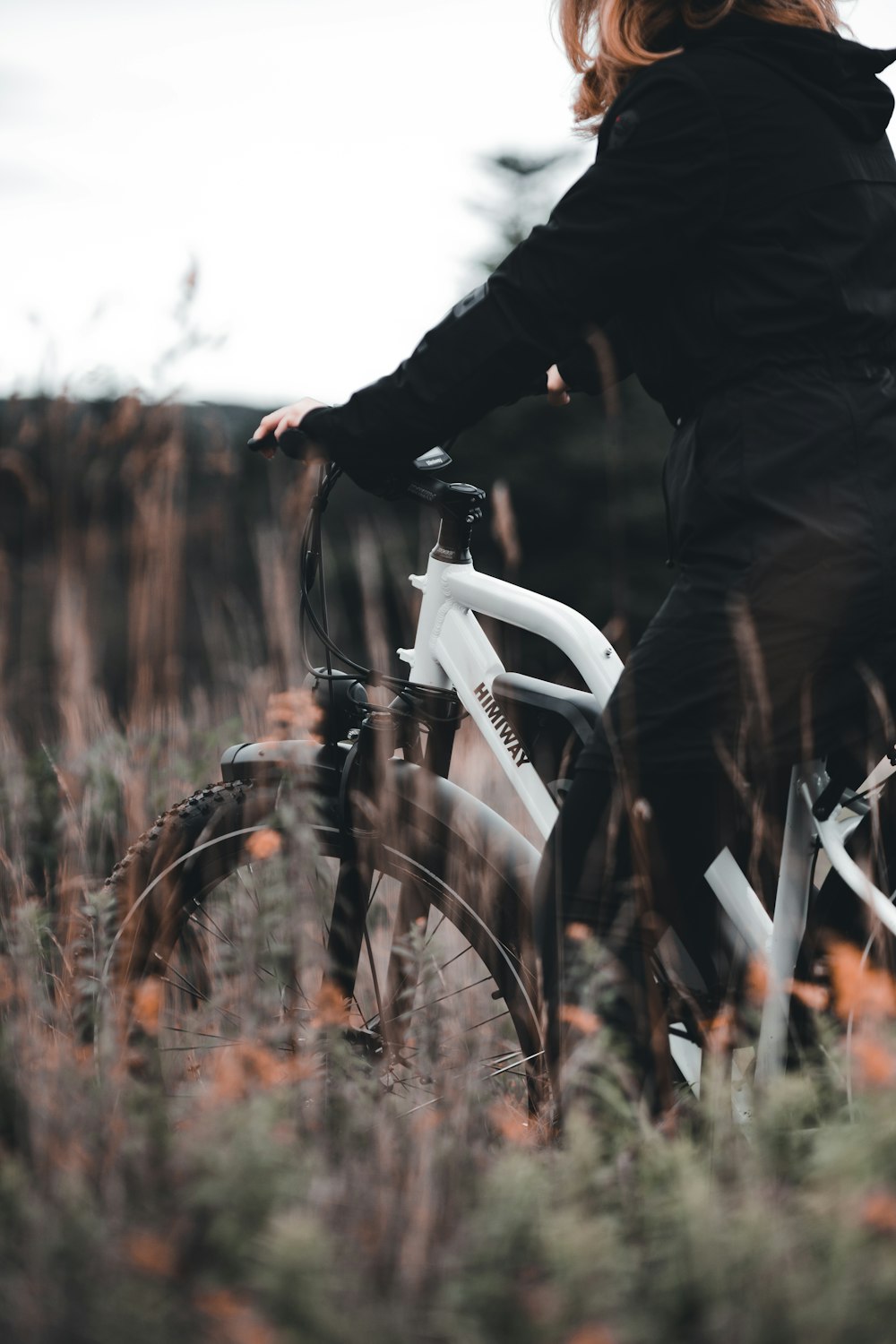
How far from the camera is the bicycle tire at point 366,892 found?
6.48 feet

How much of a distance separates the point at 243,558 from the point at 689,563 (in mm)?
16773

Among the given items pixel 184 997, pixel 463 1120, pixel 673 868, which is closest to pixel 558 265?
pixel 673 868

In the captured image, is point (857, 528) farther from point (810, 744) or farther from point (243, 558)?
point (243, 558)

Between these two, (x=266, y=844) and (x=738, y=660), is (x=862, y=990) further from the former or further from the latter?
(x=266, y=844)

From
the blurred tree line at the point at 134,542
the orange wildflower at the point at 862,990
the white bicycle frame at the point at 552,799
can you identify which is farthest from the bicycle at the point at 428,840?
the orange wildflower at the point at 862,990

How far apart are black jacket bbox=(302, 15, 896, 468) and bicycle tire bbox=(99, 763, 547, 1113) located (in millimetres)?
845

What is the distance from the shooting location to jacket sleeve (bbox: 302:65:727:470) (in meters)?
1.54

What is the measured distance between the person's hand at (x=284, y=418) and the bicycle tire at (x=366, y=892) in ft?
2.00

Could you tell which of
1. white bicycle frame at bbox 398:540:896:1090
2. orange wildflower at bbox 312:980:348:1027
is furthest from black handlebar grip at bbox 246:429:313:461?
orange wildflower at bbox 312:980:348:1027

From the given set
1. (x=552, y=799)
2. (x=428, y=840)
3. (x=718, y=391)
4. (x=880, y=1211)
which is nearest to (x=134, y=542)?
(x=428, y=840)

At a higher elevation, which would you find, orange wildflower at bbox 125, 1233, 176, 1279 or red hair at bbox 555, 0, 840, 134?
red hair at bbox 555, 0, 840, 134

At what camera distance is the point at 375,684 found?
2.07 metres

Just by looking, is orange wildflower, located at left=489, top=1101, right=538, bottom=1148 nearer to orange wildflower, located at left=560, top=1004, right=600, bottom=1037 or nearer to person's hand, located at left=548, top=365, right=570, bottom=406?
orange wildflower, located at left=560, top=1004, right=600, bottom=1037

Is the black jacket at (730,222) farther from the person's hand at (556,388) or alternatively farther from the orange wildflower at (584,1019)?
the orange wildflower at (584,1019)
